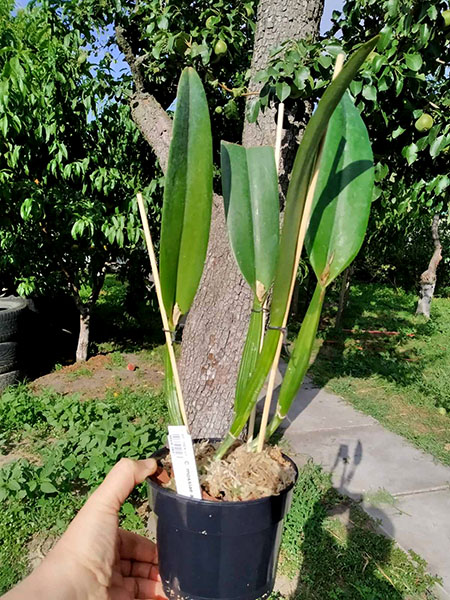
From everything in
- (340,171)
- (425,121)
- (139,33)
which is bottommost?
(340,171)

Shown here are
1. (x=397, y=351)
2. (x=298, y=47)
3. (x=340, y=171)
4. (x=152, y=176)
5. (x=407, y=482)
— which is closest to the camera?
(x=340, y=171)

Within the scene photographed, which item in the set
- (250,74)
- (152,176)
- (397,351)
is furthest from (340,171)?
(397,351)

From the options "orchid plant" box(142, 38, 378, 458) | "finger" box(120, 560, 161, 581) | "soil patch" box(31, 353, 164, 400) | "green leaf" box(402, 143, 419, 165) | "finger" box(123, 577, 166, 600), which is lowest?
"soil patch" box(31, 353, 164, 400)

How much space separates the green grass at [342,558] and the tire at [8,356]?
8.59 ft

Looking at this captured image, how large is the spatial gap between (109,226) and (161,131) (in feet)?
3.55

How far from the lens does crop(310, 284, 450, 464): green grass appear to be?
3603mm

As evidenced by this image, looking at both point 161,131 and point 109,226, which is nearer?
point 161,131

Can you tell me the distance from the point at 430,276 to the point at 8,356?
261 inches

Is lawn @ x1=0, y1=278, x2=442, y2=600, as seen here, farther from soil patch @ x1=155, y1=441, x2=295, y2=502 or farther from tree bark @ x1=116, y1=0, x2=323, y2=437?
soil patch @ x1=155, y1=441, x2=295, y2=502

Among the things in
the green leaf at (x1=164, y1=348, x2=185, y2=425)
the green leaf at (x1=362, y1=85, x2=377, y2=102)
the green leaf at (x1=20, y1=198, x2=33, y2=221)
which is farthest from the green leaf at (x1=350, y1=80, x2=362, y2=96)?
the green leaf at (x1=20, y1=198, x2=33, y2=221)

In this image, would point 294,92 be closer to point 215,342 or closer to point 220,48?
point 220,48

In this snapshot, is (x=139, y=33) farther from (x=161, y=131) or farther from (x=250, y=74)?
(x=250, y=74)

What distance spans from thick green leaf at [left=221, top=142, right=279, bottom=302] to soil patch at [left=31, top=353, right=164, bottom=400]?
3.11 meters

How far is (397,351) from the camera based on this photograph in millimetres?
5832
